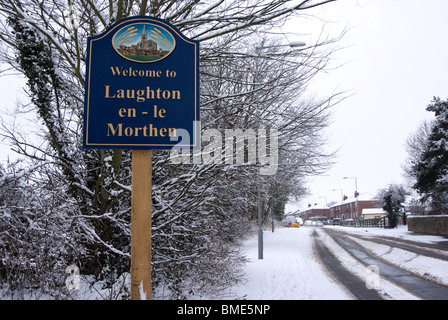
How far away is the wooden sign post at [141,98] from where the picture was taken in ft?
10.3

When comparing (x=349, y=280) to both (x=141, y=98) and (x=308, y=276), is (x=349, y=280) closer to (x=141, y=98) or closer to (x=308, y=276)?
(x=308, y=276)

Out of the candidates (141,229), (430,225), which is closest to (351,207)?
(430,225)

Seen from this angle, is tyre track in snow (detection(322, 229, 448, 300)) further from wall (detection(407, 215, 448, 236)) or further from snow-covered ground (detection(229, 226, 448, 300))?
wall (detection(407, 215, 448, 236))

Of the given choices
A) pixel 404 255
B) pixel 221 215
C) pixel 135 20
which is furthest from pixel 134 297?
pixel 404 255

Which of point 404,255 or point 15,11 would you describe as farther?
point 404,255

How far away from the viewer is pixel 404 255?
12430 millimetres

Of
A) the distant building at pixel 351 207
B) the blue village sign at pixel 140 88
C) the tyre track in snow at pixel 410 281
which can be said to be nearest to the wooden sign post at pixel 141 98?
the blue village sign at pixel 140 88

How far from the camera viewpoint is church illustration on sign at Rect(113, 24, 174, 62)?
128 inches

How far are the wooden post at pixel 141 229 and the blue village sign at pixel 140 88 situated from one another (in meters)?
0.20

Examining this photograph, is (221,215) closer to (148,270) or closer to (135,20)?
(148,270)

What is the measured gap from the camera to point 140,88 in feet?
10.6

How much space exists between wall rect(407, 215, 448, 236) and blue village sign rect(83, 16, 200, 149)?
72.5 feet
